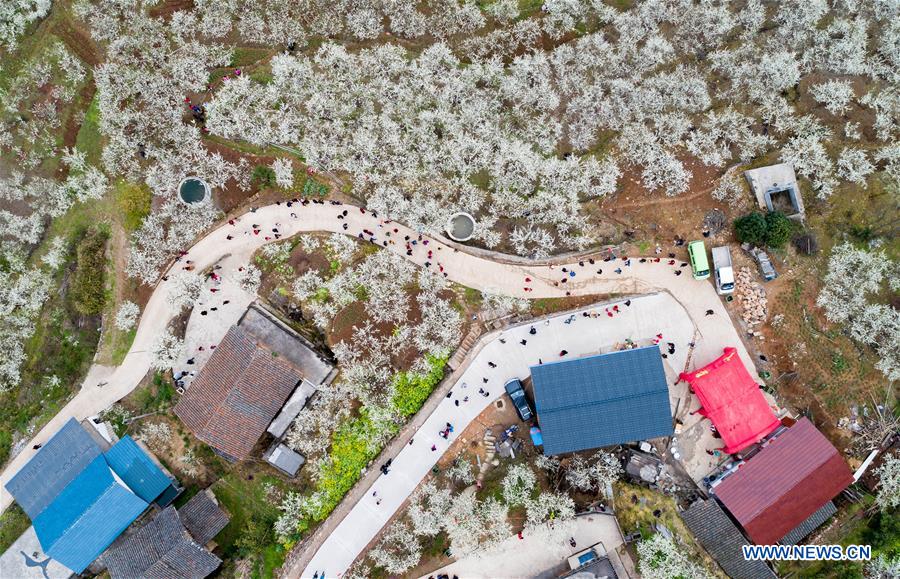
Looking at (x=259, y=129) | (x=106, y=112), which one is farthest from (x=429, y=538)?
(x=106, y=112)

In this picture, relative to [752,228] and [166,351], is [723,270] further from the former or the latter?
[166,351]

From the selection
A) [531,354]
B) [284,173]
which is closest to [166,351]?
[284,173]

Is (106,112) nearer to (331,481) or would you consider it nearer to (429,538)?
(331,481)

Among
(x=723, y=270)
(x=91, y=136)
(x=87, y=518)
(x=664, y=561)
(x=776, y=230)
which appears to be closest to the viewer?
(x=664, y=561)

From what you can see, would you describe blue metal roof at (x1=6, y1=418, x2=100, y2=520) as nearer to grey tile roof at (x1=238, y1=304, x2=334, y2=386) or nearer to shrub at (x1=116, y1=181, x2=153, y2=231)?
grey tile roof at (x1=238, y1=304, x2=334, y2=386)

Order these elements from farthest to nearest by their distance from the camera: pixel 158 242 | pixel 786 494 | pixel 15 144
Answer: pixel 15 144
pixel 158 242
pixel 786 494

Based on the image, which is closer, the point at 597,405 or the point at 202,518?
the point at 597,405
